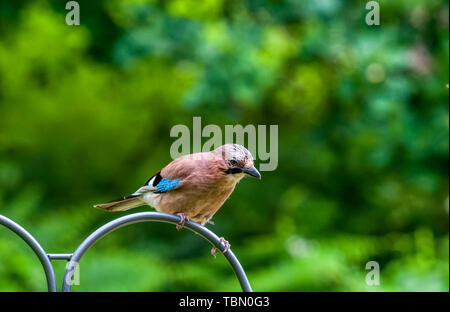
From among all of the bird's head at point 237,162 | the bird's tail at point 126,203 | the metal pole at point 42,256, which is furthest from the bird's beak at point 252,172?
the metal pole at point 42,256

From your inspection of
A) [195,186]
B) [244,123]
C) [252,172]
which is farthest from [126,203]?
[244,123]

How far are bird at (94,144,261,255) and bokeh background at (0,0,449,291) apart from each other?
9.10ft

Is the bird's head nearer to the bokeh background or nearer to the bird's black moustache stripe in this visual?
the bird's black moustache stripe

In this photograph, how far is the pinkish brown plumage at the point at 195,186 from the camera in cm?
295

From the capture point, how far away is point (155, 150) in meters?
8.33

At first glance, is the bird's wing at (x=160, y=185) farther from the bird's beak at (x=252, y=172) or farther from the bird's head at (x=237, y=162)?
the bird's beak at (x=252, y=172)

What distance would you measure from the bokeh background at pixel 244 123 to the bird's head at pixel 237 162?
2.94m

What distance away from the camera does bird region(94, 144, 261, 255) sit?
9.62 feet

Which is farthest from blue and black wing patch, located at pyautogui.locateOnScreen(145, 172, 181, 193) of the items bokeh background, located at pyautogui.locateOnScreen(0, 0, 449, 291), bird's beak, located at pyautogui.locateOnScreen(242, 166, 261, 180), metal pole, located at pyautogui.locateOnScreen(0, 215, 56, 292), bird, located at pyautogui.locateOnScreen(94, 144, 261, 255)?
bokeh background, located at pyautogui.locateOnScreen(0, 0, 449, 291)

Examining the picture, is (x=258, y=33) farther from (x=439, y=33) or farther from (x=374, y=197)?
(x=374, y=197)

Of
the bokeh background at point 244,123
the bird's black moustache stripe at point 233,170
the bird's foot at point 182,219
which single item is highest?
the bokeh background at point 244,123

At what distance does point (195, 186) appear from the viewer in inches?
118

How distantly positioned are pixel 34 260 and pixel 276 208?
9.70ft
